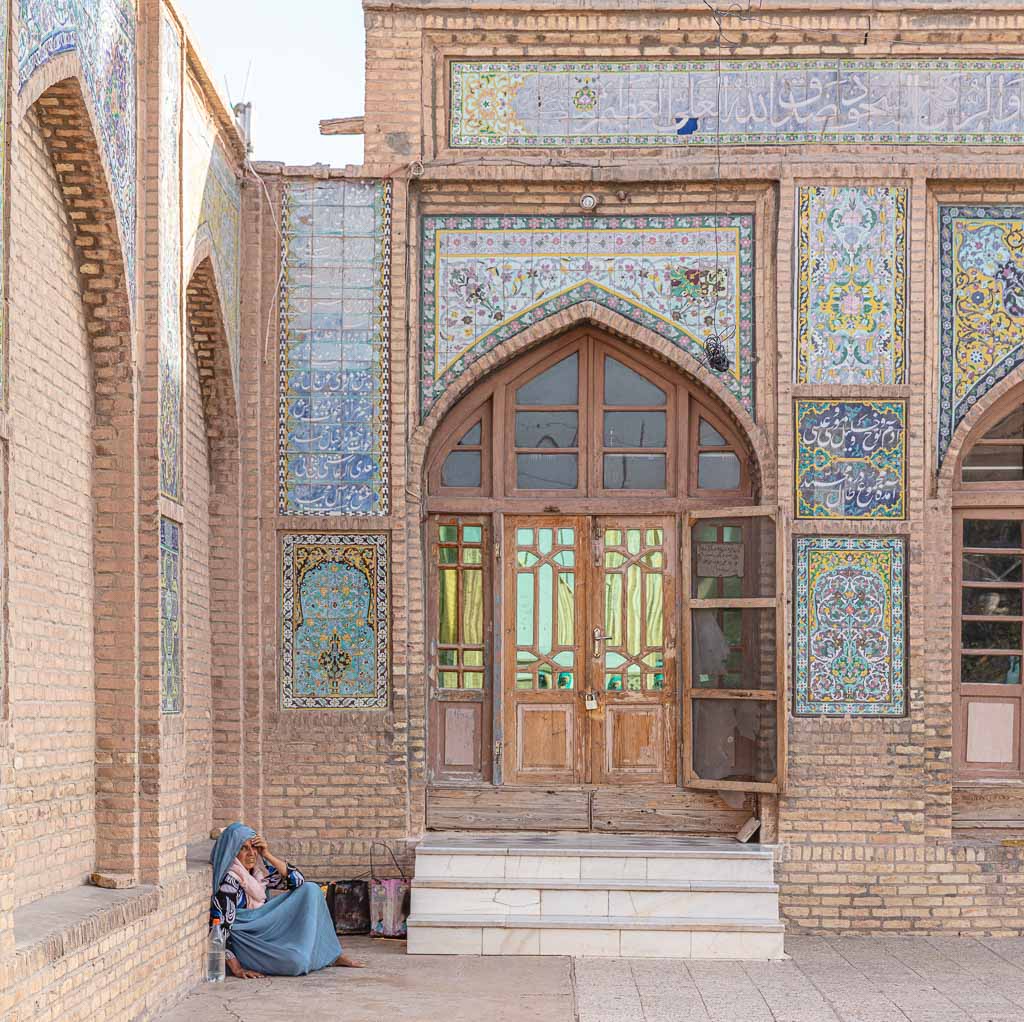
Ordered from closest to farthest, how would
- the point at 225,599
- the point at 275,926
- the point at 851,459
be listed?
1. the point at 275,926
2. the point at 225,599
3. the point at 851,459

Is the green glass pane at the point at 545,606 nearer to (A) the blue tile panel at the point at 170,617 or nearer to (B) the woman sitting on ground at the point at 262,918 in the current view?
(B) the woman sitting on ground at the point at 262,918

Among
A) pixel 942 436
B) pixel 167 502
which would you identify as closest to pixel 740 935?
pixel 942 436

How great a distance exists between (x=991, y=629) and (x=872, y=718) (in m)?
0.99

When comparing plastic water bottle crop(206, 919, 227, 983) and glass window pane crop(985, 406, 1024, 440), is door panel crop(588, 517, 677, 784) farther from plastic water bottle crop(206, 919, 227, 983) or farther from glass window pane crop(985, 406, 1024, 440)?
plastic water bottle crop(206, 919, 227, 983)

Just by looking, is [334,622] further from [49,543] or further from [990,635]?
[990,635]

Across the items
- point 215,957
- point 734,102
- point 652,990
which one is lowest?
point 652,990

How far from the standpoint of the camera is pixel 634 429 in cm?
1034

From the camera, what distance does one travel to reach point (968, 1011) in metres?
7.76

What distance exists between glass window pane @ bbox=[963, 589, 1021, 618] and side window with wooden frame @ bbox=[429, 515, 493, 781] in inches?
113

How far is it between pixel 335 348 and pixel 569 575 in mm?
1951

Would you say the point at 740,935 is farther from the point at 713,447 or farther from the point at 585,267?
the point at 585,267

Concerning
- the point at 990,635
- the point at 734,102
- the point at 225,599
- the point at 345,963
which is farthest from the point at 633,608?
the point at 734,102

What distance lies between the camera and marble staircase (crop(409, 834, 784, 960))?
9.20 m

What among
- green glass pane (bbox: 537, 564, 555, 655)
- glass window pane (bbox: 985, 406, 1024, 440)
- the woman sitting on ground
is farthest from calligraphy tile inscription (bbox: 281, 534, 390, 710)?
glass window pane (bbox: 985, 406, 1024, 440)
